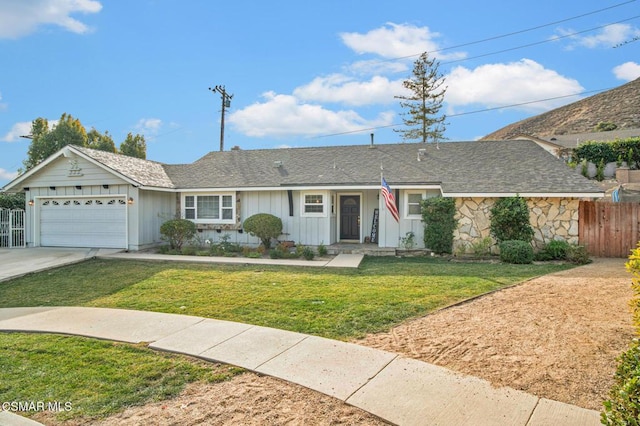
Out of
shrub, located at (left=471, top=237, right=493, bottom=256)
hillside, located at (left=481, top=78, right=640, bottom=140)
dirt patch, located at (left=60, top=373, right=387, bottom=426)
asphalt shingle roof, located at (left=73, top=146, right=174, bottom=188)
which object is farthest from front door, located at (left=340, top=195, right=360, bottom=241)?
hillside, located at (left=481, top=78, right=640, bottom=140)

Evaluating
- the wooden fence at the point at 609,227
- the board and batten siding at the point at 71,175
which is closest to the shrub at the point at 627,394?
the wooden fence at the point at 609,227

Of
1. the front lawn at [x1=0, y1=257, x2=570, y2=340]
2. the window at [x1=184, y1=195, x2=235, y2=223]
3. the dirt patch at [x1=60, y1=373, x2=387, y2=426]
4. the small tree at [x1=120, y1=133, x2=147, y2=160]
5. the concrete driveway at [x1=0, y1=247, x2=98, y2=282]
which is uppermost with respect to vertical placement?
the small tree at [x1=120, y1=133, x2=147, y2=160]

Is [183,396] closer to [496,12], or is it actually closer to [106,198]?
[106,198]

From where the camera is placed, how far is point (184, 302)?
7.59 meters

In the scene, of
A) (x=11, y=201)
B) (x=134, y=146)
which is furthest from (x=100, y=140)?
(x=11, y=201)

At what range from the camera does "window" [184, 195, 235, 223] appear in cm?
1638

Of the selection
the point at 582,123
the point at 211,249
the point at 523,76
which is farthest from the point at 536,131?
the point at 211,249

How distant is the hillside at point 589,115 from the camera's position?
185 feet

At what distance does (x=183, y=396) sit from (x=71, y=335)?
2.93m

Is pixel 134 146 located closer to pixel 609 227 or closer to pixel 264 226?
pixel 264 226

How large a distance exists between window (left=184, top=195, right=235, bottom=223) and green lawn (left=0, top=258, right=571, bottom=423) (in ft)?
14.2

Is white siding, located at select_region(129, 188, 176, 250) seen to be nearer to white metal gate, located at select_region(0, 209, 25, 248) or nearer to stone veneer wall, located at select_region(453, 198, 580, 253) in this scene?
white metal gate, located at select_region(0, 209, 25, 248)

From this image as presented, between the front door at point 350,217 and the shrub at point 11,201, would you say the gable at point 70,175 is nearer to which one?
the shrub at point 11,201

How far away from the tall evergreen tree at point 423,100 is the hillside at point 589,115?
2648 cm
